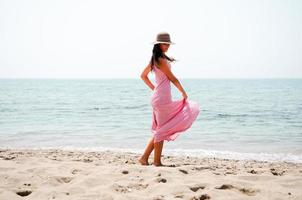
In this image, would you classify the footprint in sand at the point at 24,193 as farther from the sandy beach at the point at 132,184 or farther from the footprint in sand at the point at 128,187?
the footprint in sand at the point at 128,187

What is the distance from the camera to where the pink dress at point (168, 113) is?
5332 mm

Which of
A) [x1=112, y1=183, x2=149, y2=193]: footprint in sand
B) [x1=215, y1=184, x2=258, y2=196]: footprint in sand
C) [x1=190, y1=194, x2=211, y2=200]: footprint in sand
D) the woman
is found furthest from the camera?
the woman

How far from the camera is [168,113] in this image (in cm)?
538

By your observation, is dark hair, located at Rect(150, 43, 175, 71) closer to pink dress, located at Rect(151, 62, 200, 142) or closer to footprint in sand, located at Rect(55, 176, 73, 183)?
pink dress, located at Rect(151, 62, 200, 142)

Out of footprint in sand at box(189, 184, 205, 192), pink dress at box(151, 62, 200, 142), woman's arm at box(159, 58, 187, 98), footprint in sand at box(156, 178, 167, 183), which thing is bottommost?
footprint in sand at box(156, 178, 167, 183)

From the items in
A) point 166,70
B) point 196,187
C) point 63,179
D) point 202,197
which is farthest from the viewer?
point 166,70

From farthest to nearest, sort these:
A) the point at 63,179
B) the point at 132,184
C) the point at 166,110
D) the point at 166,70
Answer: the point at 166,110
the point at 166,70
the point at 63,179
the point at 132,184

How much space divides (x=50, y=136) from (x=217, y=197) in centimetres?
899

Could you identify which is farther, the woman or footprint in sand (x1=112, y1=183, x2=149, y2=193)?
the woman

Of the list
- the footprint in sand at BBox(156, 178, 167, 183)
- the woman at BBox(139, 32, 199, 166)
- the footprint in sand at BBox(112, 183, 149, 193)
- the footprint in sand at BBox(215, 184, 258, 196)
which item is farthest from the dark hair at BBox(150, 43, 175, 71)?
the footprint in sand at BBox(215, 184, 258, 196)

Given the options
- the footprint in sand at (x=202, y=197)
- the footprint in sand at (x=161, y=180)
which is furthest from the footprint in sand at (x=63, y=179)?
the footprint in sand at (x=202, y=197)

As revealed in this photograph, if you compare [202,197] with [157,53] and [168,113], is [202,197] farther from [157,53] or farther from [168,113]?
[157,53]

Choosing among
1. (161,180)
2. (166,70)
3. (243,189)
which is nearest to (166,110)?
(166,70)

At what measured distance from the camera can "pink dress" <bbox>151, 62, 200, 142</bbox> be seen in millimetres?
5332
